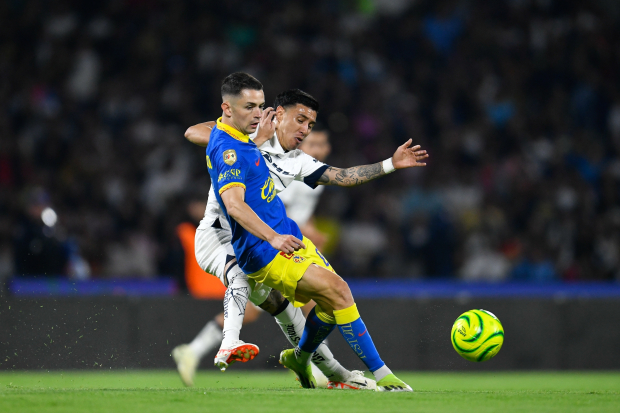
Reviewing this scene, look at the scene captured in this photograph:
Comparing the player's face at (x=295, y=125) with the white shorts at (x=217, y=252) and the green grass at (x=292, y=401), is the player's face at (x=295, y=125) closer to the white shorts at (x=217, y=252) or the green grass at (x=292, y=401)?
the white shorts at (x=217, y=252)

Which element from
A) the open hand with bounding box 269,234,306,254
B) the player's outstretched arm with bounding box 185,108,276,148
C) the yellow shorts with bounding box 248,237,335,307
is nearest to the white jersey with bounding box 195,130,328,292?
the player's outstretched arm with bounding box 185,108,276,148

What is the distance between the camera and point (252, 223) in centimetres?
477

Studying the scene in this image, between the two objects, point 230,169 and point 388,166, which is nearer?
point 230,169

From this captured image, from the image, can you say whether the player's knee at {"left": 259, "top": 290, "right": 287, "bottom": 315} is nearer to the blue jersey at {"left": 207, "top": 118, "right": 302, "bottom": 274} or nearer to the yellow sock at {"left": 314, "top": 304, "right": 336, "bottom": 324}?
the yellow sock at {"left": 314, "top": 304, "right": 336, "bottom": 324}

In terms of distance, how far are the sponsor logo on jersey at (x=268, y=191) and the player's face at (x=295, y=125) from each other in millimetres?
635

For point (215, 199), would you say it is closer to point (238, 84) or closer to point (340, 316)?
point (238, 84)

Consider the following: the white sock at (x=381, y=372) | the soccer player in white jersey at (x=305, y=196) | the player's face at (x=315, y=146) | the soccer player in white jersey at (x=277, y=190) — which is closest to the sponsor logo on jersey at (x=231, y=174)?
the soccer player in white jersey at (x=277, y=190)

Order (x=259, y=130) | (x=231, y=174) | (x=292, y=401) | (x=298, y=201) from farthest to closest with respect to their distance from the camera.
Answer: (x=298, y=201) < (x=259, y=130) < (x=231, y=174) < (x=292, y=401)

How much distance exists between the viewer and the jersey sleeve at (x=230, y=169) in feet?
16.1

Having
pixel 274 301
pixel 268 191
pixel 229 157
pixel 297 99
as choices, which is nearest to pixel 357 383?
pixel 274 301

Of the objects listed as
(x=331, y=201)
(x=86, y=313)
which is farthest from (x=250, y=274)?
(x=331, y=201)

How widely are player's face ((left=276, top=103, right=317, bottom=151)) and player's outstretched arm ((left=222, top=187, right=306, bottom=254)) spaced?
3.52ft

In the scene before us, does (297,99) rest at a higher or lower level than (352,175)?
higher

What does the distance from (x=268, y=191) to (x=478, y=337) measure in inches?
72.5
